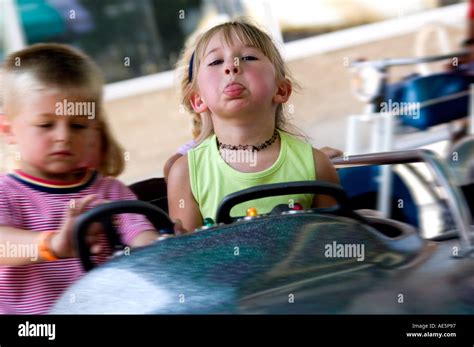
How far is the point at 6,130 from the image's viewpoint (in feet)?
7.75

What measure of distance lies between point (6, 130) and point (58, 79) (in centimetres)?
19

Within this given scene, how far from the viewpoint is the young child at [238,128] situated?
248 centimetres

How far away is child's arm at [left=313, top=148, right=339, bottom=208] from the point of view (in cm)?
248

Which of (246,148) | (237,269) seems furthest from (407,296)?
(246,148)

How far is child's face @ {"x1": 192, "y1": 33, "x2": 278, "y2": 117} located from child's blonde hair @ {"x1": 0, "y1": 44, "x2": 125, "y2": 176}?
27cm

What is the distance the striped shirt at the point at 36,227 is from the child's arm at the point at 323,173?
47cm

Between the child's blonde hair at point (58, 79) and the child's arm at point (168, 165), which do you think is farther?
the child's arm at point (168, 165)

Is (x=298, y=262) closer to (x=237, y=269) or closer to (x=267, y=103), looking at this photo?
(x=237, y=269)

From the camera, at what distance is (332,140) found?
8.43 feet

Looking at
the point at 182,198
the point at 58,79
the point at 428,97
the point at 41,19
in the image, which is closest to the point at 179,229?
the point at 182,198

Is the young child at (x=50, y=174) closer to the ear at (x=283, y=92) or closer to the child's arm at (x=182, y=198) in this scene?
the child's arm at (x=182, y=198)

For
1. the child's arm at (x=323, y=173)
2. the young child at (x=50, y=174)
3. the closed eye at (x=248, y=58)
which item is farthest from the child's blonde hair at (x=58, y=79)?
the child's arm at (x=323, y=173)

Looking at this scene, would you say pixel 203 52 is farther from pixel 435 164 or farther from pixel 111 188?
pixel 435 164
